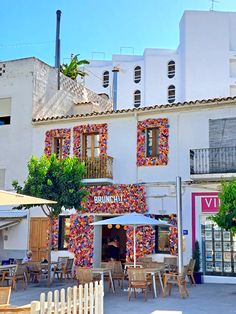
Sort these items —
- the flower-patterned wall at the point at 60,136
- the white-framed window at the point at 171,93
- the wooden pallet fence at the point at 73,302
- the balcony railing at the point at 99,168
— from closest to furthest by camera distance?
the wooden pallet fence at the point at 73,302
the balcony railing at the point at 99,168
the flower-patterned wall at the point at 60,136
the white-framed window at the point at 171,93

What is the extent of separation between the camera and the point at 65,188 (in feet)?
55.0

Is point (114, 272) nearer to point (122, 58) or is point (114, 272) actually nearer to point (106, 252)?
point (106, 252)

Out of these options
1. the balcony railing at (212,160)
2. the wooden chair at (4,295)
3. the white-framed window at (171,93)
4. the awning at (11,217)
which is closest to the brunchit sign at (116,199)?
the balcony railing at (212,160)

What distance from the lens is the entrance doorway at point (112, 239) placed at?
21.5m

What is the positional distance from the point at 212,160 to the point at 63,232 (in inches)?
295

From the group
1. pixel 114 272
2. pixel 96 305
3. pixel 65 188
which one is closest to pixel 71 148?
pixel 65 188

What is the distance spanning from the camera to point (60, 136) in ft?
70.3

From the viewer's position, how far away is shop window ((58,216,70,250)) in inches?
806

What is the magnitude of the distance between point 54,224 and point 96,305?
12697 mm

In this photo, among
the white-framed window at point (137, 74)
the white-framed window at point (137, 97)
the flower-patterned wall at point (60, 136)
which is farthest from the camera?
the white-framed window at point (137, 74)

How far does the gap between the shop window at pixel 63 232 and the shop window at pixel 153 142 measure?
477 centimetres

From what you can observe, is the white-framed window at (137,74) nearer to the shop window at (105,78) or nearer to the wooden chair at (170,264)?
the shop window at (105,78)

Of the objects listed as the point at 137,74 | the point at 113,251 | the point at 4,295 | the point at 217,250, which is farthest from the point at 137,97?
the point at 4,295

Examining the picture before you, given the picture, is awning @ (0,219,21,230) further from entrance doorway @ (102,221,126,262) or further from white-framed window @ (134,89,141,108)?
white-framed window @ (134,89,141,108)
